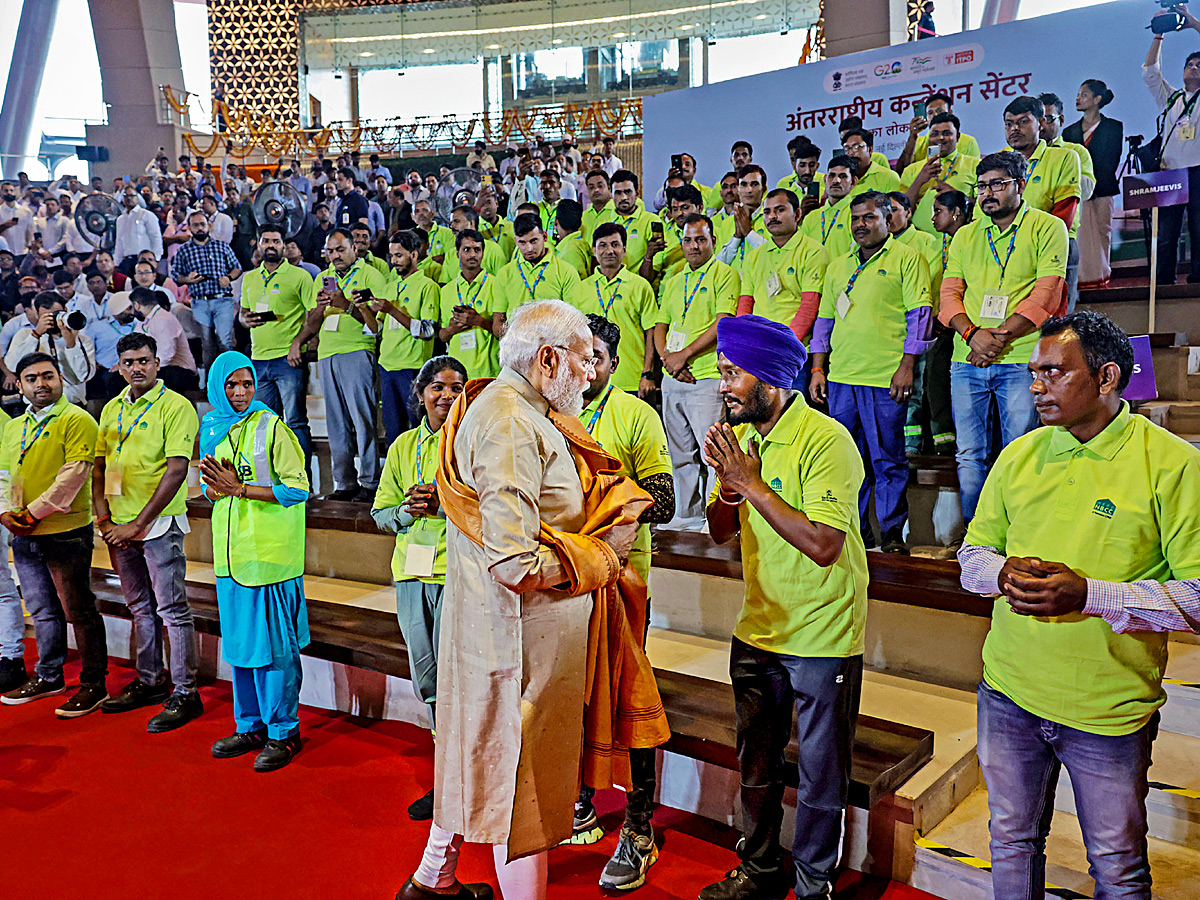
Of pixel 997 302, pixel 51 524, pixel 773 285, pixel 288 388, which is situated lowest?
pixel 51 524

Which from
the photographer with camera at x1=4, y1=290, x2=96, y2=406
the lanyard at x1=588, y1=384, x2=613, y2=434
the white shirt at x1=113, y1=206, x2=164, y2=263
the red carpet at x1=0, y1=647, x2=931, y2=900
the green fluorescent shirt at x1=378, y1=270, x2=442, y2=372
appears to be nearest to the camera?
the red carpet at x1=0, y1=647, x2=931, y2=900

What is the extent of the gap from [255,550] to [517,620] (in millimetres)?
2041

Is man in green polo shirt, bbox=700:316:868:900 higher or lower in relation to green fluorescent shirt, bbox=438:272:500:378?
lower

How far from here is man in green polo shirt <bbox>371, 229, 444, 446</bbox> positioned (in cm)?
574

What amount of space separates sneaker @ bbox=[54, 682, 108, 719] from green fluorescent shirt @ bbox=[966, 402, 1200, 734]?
14.0 feet

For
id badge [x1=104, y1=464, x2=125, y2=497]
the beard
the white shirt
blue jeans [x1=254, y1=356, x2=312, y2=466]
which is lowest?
id badge [x1=104, y1=464, x2=125, y2=497]

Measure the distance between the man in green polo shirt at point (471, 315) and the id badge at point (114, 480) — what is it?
2.05 metres

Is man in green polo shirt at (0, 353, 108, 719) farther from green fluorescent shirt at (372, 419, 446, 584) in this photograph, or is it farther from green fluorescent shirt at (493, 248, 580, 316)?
green fluorescent shirt at (493, 248, 580, 316)

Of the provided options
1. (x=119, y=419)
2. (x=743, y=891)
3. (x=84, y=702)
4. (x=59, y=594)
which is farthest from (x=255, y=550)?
(x=743, y=891)

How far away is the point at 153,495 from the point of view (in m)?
4.09

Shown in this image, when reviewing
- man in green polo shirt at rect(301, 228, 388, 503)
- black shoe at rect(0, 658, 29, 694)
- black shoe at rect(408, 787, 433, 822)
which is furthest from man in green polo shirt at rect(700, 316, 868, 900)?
black shoe at rect(0, 658, 29, 694)

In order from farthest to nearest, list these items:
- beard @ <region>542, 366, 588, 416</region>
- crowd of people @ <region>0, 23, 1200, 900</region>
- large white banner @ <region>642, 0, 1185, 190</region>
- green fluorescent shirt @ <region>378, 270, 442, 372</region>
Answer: large white banner @ <region>642, 0, 1185, 190</region> < green fluorescent shirt @ <region>378, 270, 442, 372</region> < beard @ <region>542, 366, 588, 416</region> < crowd of people @ <region>0, 23, 1200, 900</region>

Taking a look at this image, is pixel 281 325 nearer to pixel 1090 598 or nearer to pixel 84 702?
pixel 84 702

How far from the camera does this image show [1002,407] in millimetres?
3785
